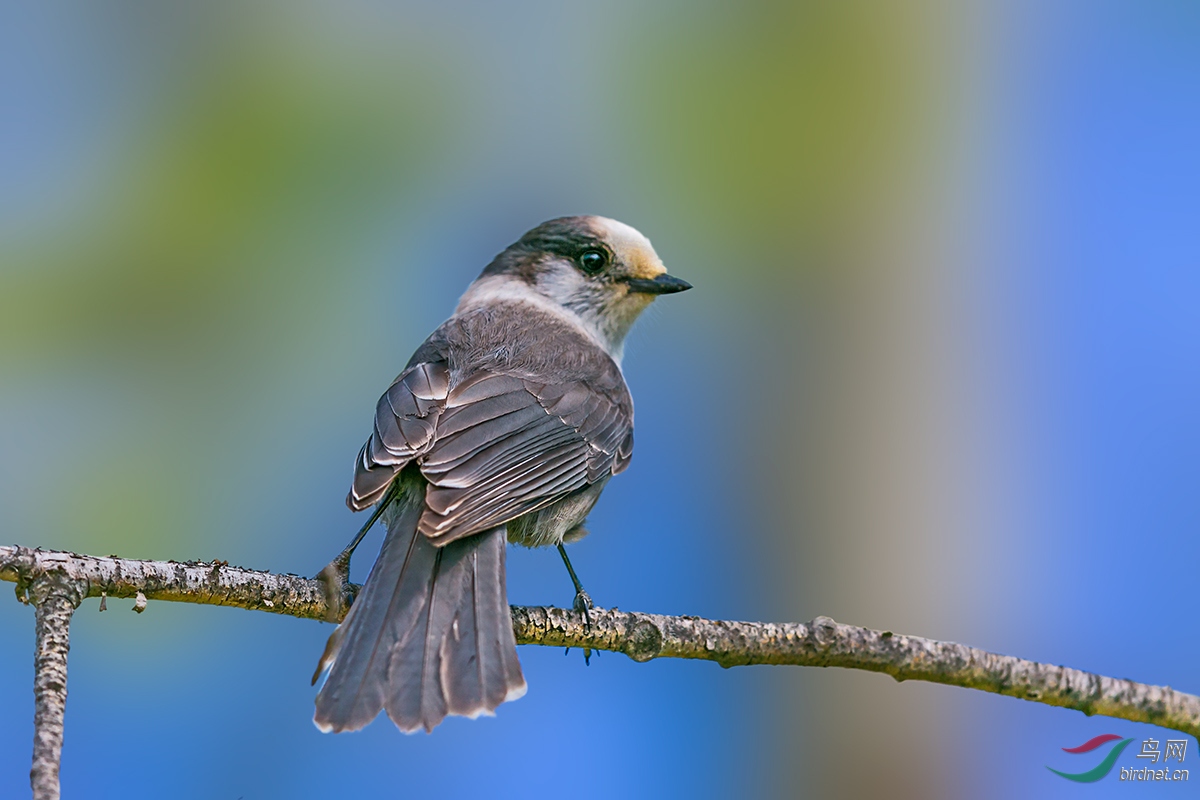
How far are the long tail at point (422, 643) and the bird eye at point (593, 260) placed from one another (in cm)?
165

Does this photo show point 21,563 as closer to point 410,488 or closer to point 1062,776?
point 410,488

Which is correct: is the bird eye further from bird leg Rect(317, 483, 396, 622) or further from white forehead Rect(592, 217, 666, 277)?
bird leg Rect(317, 483, 396, 622)

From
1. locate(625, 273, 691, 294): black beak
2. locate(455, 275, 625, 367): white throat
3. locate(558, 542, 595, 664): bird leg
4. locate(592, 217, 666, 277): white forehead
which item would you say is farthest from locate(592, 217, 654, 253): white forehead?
locate(558, 542, 595, 664): bird leg

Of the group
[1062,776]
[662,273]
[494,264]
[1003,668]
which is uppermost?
[494,264]

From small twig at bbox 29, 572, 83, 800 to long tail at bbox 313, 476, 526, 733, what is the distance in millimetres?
642

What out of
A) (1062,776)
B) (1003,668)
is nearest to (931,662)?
(1003,668)

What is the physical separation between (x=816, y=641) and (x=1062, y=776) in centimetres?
98

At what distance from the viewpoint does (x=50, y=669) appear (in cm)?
172

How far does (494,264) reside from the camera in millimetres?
4441

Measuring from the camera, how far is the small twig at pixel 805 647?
2.38 meters

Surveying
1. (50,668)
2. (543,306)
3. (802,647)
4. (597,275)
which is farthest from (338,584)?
(597,275)

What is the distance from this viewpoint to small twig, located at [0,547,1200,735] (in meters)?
2.38

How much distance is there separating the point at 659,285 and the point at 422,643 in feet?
6.13

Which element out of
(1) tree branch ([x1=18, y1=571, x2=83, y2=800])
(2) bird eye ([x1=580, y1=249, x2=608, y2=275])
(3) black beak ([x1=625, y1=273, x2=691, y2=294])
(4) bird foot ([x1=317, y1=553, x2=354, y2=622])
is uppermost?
(2) bird eye ([x1=580, y1=249, x2=608, y2=275])
